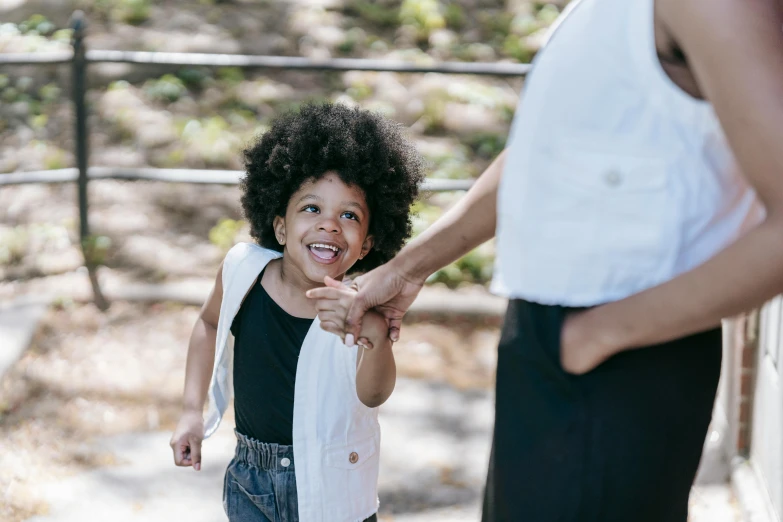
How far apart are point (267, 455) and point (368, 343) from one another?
0.55 meters

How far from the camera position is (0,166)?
6.44 meters

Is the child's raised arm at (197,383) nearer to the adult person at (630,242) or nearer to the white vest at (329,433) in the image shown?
the white vest at (329,433)

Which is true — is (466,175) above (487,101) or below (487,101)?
below

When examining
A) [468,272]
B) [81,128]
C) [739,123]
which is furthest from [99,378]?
[739,123]

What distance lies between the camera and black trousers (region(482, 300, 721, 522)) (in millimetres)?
1313

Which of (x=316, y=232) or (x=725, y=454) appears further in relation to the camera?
(x=725, y=454)

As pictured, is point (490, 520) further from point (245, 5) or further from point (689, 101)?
point (245, 5)

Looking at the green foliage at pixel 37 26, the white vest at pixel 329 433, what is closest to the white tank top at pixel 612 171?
the white vest at pixel 329 433

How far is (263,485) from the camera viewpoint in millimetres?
2359

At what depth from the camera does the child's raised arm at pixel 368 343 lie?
1881 mm

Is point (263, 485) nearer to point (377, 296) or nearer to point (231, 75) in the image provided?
point (377, 296)

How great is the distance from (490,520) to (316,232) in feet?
3.24

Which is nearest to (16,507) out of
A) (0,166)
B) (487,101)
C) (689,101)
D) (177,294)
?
Result: (177,294)

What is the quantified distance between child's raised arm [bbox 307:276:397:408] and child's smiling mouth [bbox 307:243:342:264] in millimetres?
227
